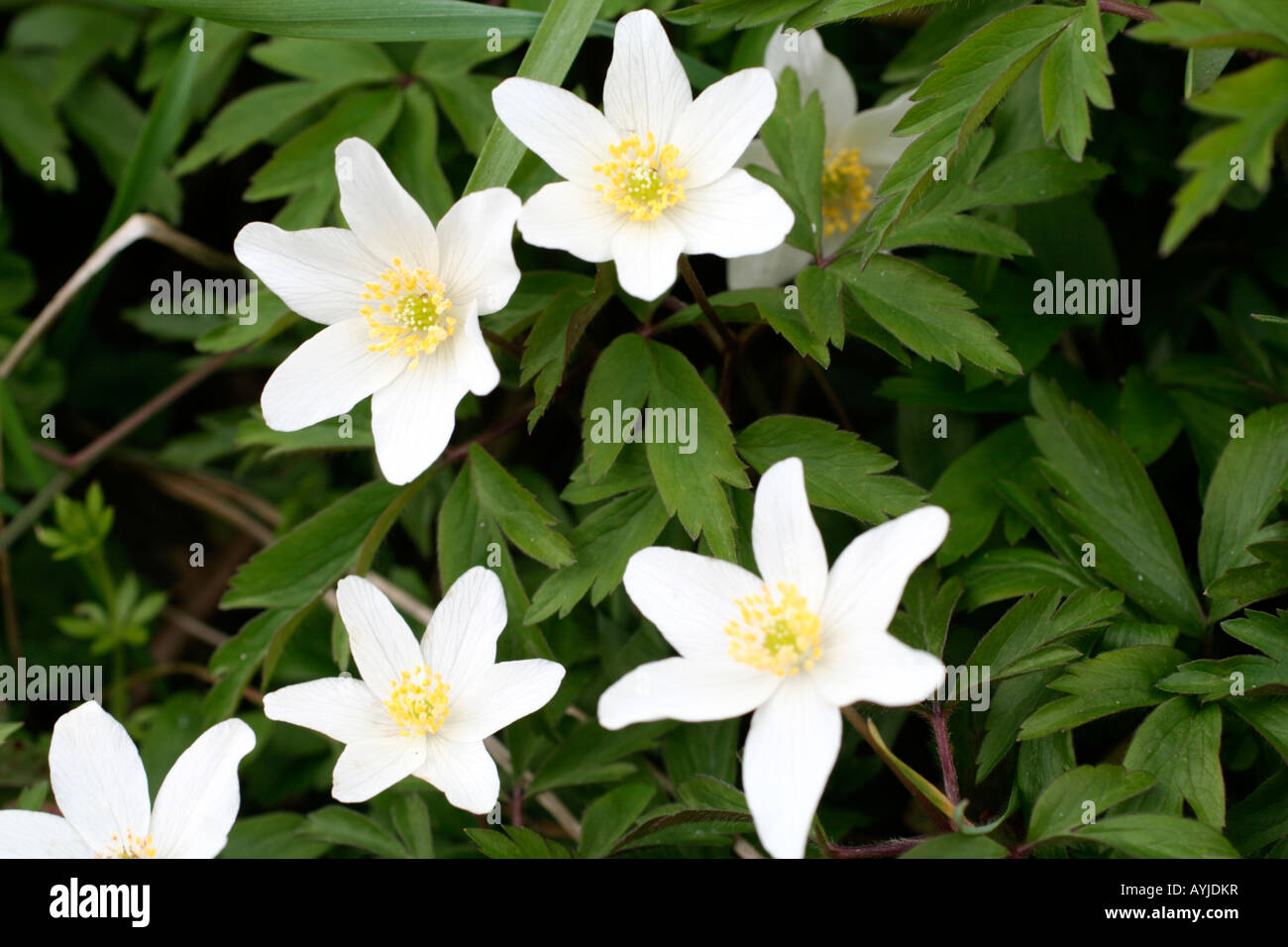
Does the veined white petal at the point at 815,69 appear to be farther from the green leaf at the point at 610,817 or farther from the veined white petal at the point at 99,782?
the veined white petal at the point at 99,782

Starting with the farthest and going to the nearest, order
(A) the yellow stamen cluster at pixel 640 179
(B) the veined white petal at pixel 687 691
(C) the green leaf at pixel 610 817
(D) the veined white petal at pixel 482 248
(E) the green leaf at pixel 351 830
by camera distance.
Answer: (E) the green leaf at pixel 351 830
(C) the green leaf at pixel 610 817
(A) the yellow stamen cluster at pixel 640 179
(D) the veined white petal at pixel 482 248
(B) the veined white petal at pixel 687 691

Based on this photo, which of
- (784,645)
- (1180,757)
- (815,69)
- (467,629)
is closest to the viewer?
(784,645)

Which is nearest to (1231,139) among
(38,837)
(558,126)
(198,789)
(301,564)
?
(558,126)

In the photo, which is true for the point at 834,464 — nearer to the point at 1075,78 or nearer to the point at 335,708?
the point at 1075,78

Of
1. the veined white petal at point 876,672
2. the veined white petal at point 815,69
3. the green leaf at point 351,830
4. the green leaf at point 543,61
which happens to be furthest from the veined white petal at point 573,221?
the green leaf at point 351,830

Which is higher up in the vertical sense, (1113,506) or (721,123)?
(721,123)
